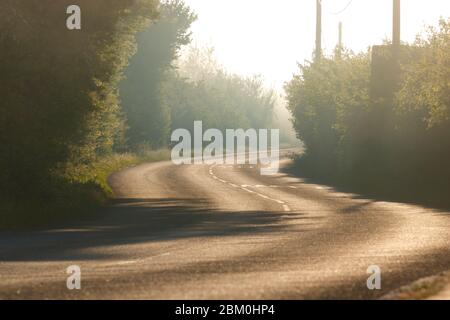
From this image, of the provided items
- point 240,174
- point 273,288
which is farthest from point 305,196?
point 273,288

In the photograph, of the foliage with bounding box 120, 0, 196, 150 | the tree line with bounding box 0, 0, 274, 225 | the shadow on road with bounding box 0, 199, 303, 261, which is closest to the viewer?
the shadow on road with bounding box 0, 199, 303, 261

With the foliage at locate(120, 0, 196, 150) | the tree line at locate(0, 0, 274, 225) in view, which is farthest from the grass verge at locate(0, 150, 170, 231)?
the foliage at locate(120, 0, 196, 150)

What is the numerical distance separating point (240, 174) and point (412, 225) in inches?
1205

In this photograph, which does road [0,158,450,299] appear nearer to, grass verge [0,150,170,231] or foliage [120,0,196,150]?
grass verge [0,150,170,231]

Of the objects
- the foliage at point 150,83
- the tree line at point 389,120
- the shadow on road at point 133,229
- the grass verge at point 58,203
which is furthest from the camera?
the foliage at point 150,83

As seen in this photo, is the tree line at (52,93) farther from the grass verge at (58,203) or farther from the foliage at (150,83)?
the foliage at (150,83)

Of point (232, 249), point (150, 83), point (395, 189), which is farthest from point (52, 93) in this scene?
point (150, 83)

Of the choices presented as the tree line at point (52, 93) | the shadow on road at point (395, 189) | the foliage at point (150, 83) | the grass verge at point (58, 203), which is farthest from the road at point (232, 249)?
the foliage at point (150, 83)

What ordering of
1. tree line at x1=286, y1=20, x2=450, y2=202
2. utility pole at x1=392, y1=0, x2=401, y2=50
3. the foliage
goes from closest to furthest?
1. tree line at x1=286, y1=20, x2=450, y2=202
2. utility pole at x1=392, y1=0, x2=401, y2=50
3. the foliage

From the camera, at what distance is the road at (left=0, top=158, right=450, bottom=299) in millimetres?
14641

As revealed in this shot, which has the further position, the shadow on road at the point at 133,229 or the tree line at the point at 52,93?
the tree line at the point at 52,93

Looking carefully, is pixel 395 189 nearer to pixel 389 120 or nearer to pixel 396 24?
pixel 389 120

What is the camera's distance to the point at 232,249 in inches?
818

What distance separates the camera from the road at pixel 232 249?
48.0 ft
